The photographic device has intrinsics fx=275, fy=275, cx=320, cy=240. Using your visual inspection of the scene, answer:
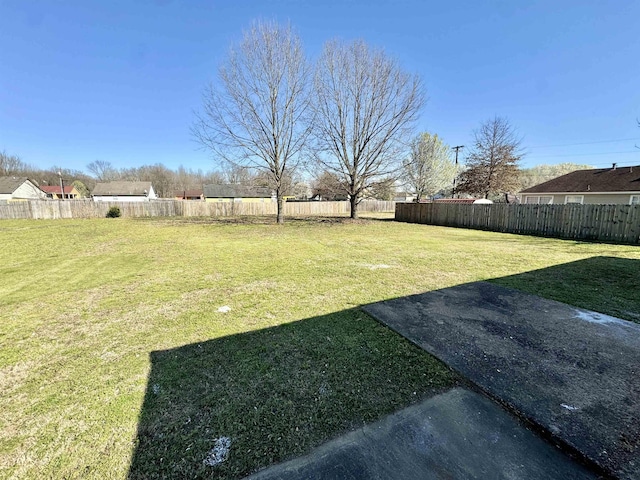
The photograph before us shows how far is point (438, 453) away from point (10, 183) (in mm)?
51525

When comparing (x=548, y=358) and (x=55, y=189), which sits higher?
(x=55, y=189)

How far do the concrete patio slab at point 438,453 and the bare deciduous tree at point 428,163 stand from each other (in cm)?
2918

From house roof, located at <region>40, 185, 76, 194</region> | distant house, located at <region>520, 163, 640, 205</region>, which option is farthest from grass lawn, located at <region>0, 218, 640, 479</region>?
house roof, located at <region>40, 185, 76, 194</region>

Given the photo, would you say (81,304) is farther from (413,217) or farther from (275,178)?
(413,217)

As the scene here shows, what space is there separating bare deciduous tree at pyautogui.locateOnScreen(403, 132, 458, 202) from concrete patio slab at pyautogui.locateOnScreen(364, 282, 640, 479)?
27.2 meters

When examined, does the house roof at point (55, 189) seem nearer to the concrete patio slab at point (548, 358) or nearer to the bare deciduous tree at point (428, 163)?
the bare deciduous tree at point (428, 163)

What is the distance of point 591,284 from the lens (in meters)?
4.77

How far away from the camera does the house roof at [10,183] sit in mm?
33375

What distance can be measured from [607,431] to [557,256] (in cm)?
746

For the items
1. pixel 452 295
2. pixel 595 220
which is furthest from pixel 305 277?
pixel 595 220

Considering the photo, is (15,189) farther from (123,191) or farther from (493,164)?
(493,164)

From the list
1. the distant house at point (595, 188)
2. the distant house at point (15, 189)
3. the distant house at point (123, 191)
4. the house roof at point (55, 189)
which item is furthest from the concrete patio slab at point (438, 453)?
the house roof at point (55, 189)

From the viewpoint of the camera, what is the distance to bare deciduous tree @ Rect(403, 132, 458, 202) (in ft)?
96.5

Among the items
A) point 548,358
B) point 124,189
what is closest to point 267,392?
point 548,358
